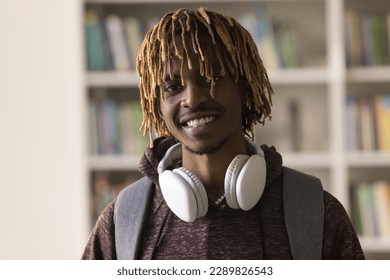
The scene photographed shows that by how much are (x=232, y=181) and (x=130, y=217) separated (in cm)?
15

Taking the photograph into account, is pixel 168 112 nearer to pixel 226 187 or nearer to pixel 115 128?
pixel 226 187

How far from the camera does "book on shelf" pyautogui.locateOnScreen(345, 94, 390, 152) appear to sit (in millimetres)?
2809

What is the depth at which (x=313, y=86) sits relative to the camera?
3.04m

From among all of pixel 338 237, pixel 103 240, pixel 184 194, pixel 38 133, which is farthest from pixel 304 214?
pixel 38 133

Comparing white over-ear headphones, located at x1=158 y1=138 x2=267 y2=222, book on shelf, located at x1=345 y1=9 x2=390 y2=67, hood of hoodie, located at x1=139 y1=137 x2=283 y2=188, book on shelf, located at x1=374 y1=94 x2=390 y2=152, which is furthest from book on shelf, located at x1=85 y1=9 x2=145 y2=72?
white over-ear headphones, located at x1=158 y1=138 x2=267 y2=222

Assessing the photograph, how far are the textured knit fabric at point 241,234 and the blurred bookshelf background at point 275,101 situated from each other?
174cm

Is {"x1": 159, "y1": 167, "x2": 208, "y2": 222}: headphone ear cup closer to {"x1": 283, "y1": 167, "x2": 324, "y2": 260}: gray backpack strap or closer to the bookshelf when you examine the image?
{"x1": 283, "y1": 167, "x2": 324, "y2": 260}: gray backpack strap

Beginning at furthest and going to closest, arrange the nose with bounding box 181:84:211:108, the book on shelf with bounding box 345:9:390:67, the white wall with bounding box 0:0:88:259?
1. the white wall with bounding box 0:0:88:259
2. the book on shelf with bounding box 345:9:390:67
3. the nose with bounding box 181:84:211:108
